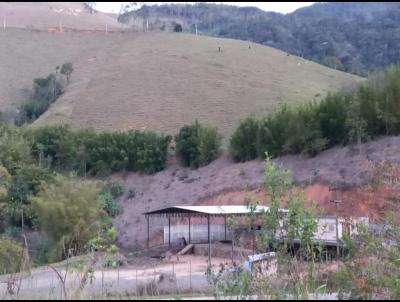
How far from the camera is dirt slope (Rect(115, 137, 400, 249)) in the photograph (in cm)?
4375

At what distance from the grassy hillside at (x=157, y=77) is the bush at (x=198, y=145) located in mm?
7994

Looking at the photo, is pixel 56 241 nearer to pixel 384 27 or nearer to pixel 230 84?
pixel 230 84

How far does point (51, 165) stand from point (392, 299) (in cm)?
5778

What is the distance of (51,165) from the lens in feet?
209

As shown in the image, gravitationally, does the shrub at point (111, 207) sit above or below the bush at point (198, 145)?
below

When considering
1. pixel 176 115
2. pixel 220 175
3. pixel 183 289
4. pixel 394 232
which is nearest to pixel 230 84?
pixel 176 115

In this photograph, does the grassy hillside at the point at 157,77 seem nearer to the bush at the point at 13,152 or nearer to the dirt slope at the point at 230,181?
the dirt slope at the point at 230,181

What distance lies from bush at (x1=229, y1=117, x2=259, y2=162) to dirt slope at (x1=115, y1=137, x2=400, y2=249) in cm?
91

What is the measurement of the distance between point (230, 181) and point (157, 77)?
33.3m

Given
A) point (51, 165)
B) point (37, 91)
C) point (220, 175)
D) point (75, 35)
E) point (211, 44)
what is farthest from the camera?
point (75, 35)

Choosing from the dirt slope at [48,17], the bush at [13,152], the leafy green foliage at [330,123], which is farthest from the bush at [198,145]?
the dirt slope at [48,17]

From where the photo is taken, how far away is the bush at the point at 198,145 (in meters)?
57.9

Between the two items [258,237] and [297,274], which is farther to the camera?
[258,237]

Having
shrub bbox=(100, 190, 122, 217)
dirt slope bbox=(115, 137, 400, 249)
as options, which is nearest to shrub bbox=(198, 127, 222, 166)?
dirt slope bbox=(115, 137, 400, 249)
